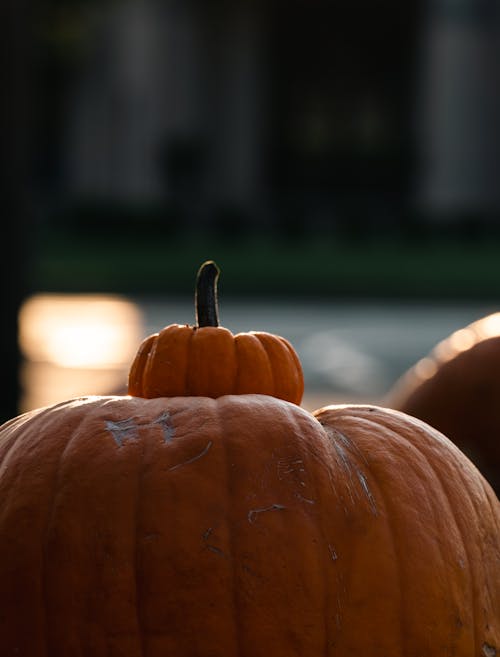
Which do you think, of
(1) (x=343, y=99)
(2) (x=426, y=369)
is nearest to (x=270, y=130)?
(1) (x=343, y=99)

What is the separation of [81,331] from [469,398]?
11.7 m

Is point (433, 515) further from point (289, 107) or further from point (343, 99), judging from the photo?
point (289, 107)

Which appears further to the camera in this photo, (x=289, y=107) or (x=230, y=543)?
(x=289, y=107)

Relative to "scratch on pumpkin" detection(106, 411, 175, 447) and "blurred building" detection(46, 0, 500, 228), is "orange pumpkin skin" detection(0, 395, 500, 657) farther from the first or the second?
"blurred building" detection(46, 0, 500, 228)

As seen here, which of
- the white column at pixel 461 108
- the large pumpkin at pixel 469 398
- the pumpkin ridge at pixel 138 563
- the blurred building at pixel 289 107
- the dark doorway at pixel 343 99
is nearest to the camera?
the pumpkin ridge at pixel 138 563

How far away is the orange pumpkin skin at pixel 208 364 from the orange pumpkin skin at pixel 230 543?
67 millimetres

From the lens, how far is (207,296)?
1843 mm

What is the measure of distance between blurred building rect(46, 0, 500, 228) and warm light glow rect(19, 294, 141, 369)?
13.2 metres

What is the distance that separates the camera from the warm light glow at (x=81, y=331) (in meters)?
11.9

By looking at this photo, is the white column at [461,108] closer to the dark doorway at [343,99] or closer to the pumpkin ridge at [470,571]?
the dark doorway at [343,99]

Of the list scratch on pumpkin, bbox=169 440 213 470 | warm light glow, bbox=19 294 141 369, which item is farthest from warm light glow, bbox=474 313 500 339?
warm light glow, bbox=19 294 141 369

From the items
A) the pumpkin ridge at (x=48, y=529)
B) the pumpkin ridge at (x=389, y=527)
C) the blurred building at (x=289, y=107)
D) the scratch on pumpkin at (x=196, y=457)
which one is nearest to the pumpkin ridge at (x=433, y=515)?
the pumpkin ridge at (x=389, y=527)

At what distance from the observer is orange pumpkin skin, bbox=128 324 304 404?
5.77 ft

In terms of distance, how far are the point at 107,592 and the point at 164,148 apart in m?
29.2
